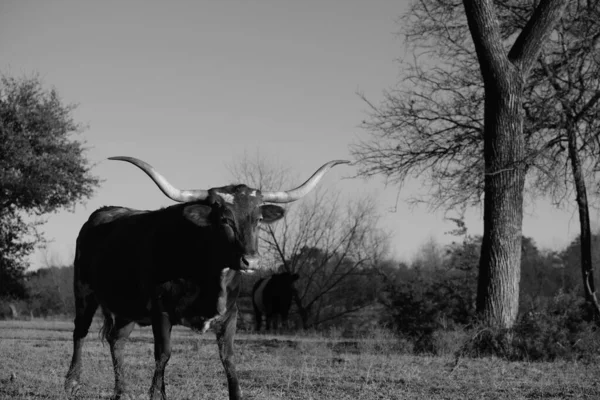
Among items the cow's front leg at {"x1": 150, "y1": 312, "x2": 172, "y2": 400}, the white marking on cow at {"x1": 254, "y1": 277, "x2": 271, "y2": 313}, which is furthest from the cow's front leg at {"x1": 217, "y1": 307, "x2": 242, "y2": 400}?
the white marking on cow at {"x1": 254, "y1": 277, "x2": 271, "y2": 313}

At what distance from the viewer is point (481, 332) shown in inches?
452

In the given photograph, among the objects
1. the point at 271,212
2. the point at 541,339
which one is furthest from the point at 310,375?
the point at 541,339

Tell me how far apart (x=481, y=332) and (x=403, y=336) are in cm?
188

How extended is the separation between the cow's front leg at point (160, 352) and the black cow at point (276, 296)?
17.0m

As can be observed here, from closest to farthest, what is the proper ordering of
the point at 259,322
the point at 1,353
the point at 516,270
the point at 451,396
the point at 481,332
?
the point at 451,396, the point at 1,353, the point at 481,332, the point at 516,270, the point at 259,322

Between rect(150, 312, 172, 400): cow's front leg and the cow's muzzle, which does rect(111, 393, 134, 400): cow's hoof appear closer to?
rect(150, 312, 172, 400): cow's front leg

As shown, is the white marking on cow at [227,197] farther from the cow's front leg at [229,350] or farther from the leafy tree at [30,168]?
the leafy tree at [30,168]

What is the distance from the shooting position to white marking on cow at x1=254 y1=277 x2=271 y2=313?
24.6 m

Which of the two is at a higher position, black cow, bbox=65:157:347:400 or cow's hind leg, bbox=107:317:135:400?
black cow, bbox=65:157:347:400

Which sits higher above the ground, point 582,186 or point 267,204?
point 582,186

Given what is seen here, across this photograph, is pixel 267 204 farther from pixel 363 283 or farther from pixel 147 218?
pixel 363 283

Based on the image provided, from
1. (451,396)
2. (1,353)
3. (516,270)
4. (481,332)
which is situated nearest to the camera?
A: (451,396)

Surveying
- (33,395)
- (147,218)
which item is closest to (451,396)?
(147,218)

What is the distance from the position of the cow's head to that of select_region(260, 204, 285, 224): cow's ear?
0.19m
